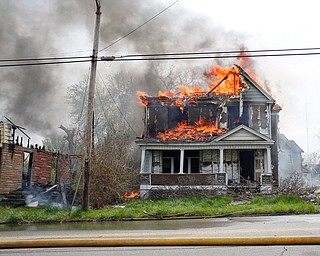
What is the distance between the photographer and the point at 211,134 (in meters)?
22.8

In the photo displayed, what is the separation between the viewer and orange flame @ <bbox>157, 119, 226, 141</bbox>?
22688 millimetres

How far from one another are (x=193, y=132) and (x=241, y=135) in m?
2.98

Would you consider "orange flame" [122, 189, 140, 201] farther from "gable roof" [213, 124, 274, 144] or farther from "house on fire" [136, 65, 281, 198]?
"gable roof" [213, 124, 274, 144]

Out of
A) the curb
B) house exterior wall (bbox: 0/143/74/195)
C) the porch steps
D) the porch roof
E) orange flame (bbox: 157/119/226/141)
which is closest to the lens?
the curb

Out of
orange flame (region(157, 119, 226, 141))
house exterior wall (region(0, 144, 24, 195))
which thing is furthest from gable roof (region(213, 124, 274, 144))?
house exterior wall (region(0, 144, 24, 195))

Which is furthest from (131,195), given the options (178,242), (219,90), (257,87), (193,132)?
(178,242)

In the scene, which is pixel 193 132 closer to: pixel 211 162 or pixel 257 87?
pixel 211 162

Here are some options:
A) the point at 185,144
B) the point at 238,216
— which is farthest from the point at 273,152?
the point at 238,216

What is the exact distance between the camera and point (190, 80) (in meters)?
37.1

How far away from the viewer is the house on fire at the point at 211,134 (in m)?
21.7

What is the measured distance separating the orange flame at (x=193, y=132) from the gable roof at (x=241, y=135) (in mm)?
1085

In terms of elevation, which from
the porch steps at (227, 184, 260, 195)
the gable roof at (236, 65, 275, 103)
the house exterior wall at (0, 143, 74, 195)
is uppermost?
the gable roof at (236, 65, 275, 103)

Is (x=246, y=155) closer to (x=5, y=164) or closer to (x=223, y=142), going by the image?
(x=223, y=142)

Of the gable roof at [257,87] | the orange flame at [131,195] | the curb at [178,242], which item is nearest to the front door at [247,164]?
the gable roof at [257,87]
